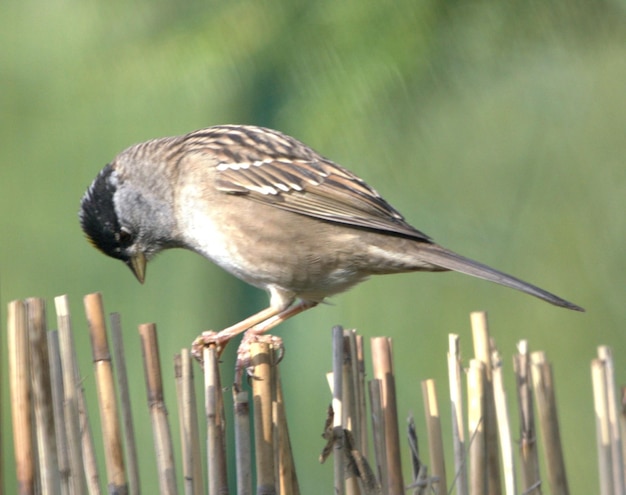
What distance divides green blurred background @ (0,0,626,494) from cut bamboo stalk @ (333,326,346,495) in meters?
2.22

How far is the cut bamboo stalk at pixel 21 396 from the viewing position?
7.17ft

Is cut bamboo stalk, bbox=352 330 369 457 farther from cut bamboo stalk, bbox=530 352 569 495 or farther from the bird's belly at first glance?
the bird's belly

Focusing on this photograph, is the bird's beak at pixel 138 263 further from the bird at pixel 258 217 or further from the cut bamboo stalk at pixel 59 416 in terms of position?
the cut bamboo stalk at pixel 59 416

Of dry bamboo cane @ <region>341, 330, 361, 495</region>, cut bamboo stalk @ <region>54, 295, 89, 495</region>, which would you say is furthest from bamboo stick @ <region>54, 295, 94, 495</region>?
dry bamboo cane @ <region>341, 330, 361, 495</region>

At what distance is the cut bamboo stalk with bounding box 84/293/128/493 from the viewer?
2311 mm

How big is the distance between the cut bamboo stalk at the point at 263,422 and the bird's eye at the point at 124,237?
1.80m

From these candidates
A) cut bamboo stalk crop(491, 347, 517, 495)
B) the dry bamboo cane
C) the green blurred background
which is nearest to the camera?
the dry bamboo cane

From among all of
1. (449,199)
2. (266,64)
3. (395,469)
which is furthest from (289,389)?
(395,469)

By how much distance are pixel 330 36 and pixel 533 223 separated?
1.98 m

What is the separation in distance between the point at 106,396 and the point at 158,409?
0.13m

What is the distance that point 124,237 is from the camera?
13.2ft

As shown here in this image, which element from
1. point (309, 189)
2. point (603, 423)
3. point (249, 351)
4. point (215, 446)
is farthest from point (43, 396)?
point (309, 189)

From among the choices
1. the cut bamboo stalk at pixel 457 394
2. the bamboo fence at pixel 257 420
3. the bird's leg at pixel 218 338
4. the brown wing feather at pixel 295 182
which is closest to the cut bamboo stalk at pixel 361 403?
the bamboo fence at pixel 257 420

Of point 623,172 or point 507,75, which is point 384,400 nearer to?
point 507,75
